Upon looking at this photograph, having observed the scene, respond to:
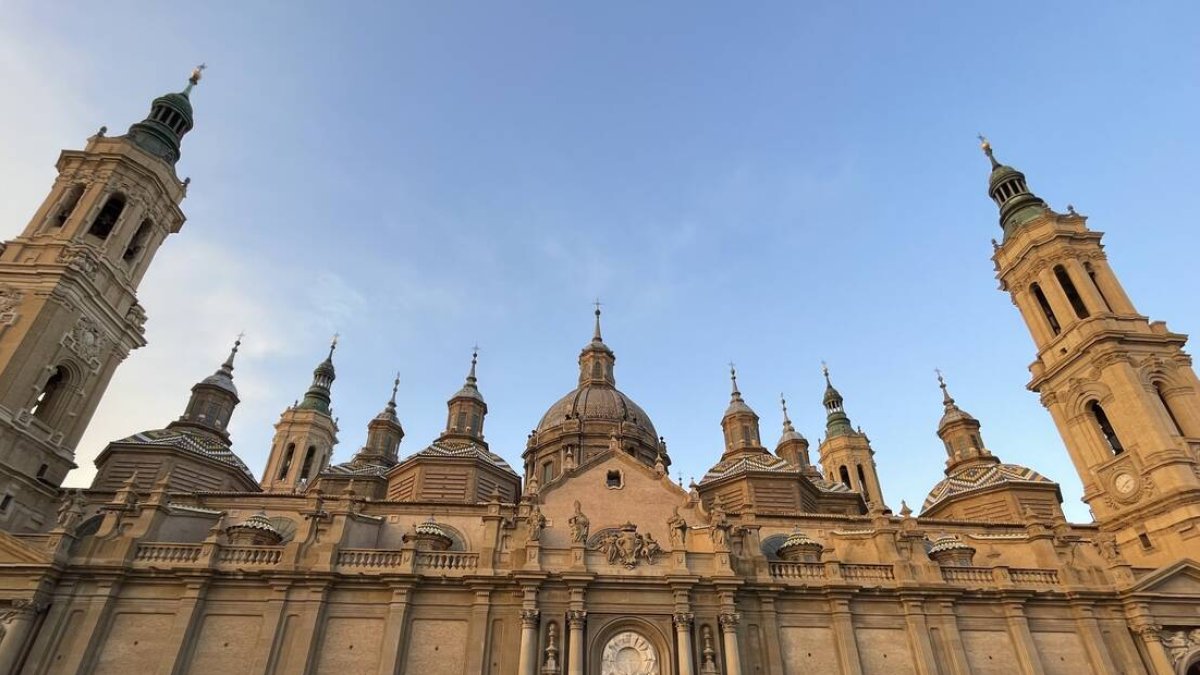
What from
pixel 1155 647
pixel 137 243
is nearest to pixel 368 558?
pixel 137 243

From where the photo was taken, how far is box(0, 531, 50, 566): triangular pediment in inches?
885

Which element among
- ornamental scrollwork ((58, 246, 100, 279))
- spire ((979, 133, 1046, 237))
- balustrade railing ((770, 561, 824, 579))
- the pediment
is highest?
spire ((979, 133, 1046, 237))

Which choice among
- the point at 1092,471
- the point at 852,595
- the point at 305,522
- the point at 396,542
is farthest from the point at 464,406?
the point at 1092,471

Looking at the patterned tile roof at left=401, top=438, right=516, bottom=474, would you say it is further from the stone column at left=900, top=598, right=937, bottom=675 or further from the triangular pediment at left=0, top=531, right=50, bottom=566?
the stone column at left=900, top=598, right=937, bottom=675

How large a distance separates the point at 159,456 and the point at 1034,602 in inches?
1700

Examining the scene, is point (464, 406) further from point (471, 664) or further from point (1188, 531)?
point (1188, 531)

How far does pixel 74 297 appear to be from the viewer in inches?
1262

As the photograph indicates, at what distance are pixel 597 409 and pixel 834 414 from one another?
28890 mm

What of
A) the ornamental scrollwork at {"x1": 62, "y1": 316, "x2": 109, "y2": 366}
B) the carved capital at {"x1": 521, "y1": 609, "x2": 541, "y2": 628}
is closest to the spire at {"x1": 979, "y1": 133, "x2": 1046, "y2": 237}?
the carved capital at {"x1": 521, "y1": 609, "x2": 541, "y2": 628}

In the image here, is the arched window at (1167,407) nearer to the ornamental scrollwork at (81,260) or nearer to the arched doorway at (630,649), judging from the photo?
the arched doorway at (630,649)

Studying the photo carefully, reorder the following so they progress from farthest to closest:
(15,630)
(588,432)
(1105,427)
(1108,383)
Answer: (588,432) → (1105,427) → (1108,383) → (15,630)

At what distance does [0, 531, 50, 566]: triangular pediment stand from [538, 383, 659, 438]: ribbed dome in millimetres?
33094

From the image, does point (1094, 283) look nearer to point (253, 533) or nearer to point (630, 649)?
point (630, 649)

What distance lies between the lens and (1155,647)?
81.0ft
